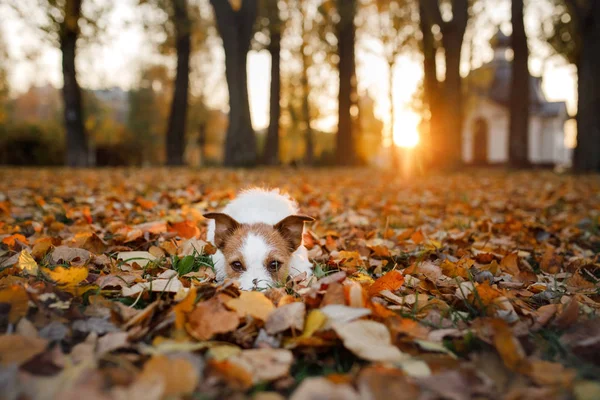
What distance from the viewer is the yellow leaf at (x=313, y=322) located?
6.21ft

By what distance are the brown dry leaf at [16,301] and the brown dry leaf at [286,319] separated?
104 cm

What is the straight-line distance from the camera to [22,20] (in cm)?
1728

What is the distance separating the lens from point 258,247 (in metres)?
3.01

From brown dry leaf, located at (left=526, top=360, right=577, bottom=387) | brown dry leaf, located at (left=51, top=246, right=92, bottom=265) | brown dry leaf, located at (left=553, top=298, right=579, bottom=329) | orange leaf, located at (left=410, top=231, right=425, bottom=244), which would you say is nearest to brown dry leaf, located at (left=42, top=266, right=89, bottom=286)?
brown dry leaf, located at (left=51, top=246, right=92, bottom=265)

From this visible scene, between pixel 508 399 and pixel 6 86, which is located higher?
pixel 6 86

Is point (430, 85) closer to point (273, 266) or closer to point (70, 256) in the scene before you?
point (273, 266)

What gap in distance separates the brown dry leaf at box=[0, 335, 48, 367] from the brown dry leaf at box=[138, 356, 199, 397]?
0.43 m

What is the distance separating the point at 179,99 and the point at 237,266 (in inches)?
734

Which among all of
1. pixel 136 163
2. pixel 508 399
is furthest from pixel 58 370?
pixel 136 163

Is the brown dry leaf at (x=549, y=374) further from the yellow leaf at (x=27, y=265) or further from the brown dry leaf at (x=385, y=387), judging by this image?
the yellow leaf at (x=27, y=265)

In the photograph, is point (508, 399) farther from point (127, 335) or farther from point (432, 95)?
point (432, 95)

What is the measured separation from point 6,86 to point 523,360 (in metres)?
39.2

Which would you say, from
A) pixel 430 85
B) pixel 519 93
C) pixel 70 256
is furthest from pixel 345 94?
pixel 70 256

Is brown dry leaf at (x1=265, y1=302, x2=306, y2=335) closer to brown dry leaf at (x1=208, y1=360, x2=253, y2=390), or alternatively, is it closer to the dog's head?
brown dry leaf at (x1=208, y1=360, x2=253, y2=390)
